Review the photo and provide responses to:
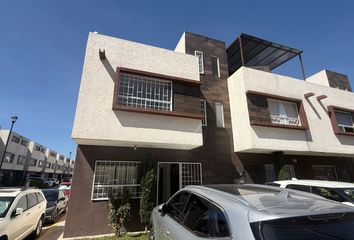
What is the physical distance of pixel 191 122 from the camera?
923 cm

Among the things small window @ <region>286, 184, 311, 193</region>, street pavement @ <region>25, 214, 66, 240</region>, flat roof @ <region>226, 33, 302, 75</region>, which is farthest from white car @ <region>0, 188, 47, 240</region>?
flat roof @ <region>226, 33, 302, 75</region>

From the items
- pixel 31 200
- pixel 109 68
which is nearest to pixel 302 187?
pixel 109 68

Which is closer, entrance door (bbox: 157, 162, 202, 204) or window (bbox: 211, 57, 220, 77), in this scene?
entrance door (bbox: 157, 162, 202, 204)

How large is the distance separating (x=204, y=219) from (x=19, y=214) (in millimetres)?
6656

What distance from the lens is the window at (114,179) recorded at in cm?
847

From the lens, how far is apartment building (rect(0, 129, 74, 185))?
1474 inches

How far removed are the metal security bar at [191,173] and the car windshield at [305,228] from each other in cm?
825

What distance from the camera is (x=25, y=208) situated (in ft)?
23.6

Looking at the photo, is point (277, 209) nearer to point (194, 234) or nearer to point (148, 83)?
point (194, 234)

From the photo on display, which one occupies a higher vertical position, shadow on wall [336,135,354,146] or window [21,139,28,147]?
window [21,139,28,147]

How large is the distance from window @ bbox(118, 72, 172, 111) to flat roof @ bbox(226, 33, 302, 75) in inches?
219

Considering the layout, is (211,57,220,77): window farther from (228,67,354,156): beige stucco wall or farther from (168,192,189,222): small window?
(168,192,189,222): small window

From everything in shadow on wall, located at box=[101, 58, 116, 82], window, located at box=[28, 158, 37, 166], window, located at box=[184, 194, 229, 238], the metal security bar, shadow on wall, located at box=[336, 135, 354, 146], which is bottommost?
window, located at box=[184, 194, 229, 238]

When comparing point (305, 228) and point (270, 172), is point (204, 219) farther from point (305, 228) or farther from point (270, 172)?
point (270, 172)
